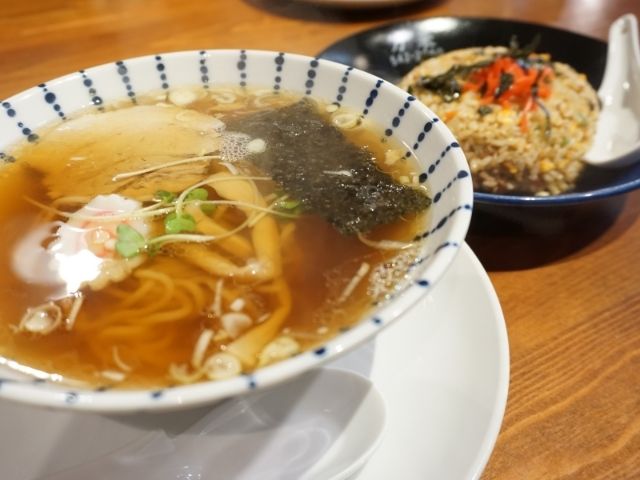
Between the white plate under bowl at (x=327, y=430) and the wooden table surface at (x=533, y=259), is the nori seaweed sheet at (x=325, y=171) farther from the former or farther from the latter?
the wooden table surface at (x=533, y=259)

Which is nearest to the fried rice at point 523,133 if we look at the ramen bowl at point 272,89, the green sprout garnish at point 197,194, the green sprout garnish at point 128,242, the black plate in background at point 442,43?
the black plate in background at point 442,43

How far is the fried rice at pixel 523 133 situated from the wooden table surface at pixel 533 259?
0.99ft

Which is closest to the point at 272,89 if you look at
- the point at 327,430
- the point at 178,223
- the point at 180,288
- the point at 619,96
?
the point at 178,223

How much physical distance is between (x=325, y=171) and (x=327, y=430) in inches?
20.6

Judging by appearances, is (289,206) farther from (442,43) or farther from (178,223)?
(442,43)

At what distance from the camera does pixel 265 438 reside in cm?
101

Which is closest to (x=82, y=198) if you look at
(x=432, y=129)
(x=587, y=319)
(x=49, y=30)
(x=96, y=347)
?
(x=96, y=347)

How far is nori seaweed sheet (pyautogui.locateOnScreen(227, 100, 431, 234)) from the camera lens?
1.08m

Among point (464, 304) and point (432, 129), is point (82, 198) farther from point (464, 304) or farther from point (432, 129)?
point (464, 304)

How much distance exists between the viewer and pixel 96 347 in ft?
2.87

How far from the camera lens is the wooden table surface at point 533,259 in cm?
112

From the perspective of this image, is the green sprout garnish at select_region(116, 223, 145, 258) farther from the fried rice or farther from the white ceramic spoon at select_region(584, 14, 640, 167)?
the white ceramic spoon at select_region(584, 14, 640, 167)

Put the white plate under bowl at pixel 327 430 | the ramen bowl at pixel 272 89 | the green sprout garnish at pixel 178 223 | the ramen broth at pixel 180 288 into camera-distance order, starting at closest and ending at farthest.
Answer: the ramen bowl at pixel 272 89
the ramen broth at pixel 180 288
the white plate under bowl at pixel 327 430
the green sprout garnish at pixel 178 223

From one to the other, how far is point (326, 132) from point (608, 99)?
4.70 feet
